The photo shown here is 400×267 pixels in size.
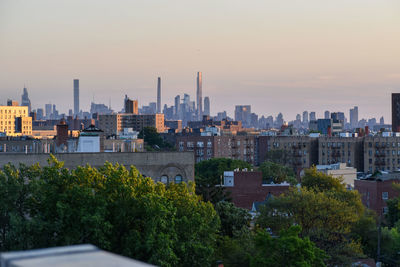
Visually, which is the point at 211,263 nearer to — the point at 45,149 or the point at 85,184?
the point at 85,184

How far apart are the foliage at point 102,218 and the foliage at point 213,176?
27.4 m

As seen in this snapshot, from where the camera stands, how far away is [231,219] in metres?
59.3

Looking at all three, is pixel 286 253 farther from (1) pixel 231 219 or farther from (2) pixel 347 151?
(2) pixel 347 151

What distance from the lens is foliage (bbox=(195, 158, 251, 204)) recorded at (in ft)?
237

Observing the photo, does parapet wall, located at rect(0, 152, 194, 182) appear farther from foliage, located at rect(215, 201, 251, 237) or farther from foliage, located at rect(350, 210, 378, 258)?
foliage, located at rect(350, 210, 378, 258)

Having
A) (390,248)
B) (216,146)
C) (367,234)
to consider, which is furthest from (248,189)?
(216,146)

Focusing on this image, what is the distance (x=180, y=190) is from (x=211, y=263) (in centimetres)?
627

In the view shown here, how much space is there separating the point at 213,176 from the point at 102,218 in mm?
53832

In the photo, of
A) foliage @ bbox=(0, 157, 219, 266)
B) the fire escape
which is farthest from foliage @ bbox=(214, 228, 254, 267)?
the fire escape

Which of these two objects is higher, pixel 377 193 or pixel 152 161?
pixel 152 161

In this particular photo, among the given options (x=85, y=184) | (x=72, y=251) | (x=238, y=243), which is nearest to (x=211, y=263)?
(x=238, y=243)

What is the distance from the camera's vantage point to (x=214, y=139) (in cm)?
17312

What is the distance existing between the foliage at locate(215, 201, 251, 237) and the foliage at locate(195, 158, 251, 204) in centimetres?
963

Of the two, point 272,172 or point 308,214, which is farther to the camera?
point 272,172
